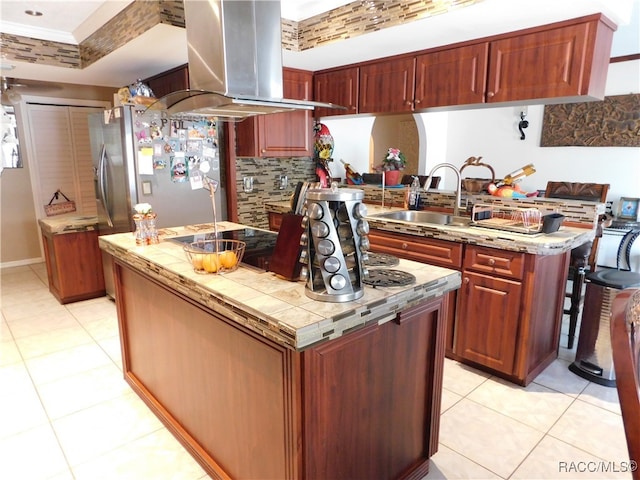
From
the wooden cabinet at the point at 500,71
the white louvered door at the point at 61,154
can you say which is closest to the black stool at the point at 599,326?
the wooden cabinet at the point at 500,71

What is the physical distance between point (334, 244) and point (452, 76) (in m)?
2.20

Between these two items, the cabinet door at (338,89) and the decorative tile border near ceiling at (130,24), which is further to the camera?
the cabinet door at (338,89)

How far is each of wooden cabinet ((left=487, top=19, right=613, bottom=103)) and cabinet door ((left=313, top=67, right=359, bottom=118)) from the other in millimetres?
1209

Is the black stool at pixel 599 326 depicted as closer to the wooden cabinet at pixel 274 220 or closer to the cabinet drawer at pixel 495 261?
the cabinet drawer at pixel 495 261

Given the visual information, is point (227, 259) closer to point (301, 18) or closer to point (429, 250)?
point (429, 250)

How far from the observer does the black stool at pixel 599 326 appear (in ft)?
8.18

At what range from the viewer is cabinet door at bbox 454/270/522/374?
2412 mm

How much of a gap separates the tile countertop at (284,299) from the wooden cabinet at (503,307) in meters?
0.91

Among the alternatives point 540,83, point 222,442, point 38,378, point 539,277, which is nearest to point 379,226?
point 539,277

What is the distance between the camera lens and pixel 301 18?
3.08 m

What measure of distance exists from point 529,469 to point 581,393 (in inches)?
34.1

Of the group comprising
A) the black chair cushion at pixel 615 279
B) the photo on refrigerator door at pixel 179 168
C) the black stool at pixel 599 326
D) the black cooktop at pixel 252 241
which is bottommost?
the black stool at pixel 599 326

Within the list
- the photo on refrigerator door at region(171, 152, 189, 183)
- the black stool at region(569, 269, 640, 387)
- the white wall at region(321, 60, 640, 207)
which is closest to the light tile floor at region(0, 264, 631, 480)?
the black stool at region(569, 269, 640, 387)

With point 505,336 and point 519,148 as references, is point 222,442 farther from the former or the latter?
point 519,148
